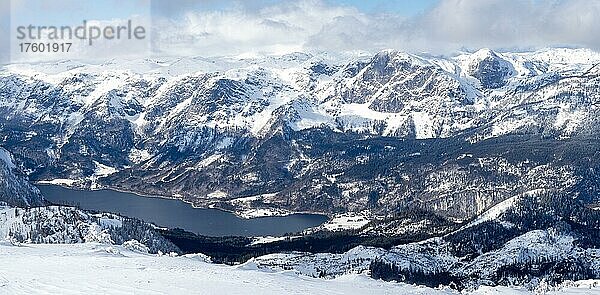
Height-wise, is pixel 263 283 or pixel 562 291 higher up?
pixel 263 283

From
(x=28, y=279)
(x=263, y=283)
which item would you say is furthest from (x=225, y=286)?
(x=28, y=279)

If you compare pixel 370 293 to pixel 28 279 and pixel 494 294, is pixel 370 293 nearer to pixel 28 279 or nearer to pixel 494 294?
pixel 494 294

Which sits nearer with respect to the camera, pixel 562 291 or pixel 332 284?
pixel 332 284

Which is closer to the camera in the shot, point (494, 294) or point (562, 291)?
point (494, 294)

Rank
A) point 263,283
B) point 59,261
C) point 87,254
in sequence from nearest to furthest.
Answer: point 263,283 < point 59,261 < point 87,254

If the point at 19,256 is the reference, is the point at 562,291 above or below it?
below

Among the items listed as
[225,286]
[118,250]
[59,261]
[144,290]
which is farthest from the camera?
[118,250]

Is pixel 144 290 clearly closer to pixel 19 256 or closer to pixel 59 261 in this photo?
pixel 59 261

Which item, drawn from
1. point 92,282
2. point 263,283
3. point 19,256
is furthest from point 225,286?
point 19,256

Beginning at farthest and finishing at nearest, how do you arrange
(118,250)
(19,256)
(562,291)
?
(562,291)
(118,250)
(19,256)
